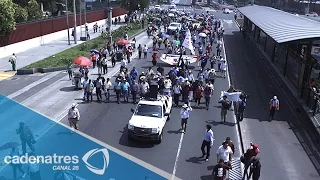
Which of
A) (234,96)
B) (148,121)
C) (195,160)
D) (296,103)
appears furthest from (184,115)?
(296,103)

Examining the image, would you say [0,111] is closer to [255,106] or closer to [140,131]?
[140,131]

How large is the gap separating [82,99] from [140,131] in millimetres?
8092

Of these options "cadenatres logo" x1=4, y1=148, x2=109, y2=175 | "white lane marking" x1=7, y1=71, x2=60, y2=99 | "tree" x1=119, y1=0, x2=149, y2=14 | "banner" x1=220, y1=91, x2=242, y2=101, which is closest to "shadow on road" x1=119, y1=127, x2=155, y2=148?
"cadenatres logo" x1=4, y1=148, x2=109, y2=175

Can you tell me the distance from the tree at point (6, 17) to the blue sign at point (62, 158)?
19.3 metres

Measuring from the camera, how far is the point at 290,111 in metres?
22.8

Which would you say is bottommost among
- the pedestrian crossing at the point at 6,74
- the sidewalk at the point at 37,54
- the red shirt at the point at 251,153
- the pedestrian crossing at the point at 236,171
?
the pedestrian crossing at the point at 236,171

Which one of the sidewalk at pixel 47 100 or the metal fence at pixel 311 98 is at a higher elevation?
the metal fence at pixel 311 98

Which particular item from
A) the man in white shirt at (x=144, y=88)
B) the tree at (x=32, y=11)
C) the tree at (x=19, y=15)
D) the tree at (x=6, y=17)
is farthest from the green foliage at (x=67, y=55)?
the man in white shirt at (x=144, y=88)

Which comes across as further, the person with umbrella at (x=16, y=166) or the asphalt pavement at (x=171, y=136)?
the asphalt pavement at (x=171, y=136)

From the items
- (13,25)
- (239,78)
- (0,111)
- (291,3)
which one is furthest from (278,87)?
(291,3)

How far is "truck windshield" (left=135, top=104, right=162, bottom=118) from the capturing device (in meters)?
17.3

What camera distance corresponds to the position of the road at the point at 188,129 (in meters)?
15.0

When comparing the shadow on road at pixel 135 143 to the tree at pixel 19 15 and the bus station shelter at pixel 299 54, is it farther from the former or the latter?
the tree at pixel 19 15

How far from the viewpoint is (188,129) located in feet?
61.6
